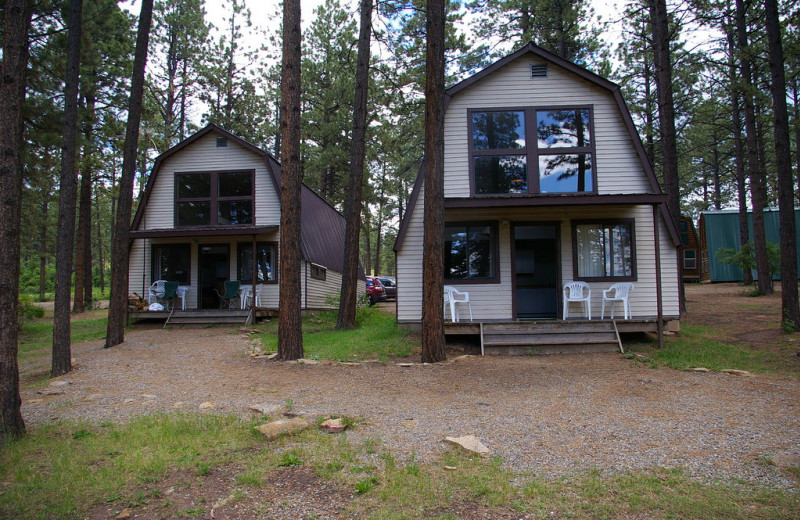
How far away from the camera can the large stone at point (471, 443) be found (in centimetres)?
417

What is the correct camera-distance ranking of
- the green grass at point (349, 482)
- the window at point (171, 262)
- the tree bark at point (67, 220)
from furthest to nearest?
the window at point (171, 262)
the tree bark at point (67, 220)
the green grass at point (349, 482)

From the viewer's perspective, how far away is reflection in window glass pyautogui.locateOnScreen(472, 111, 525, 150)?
11.6m

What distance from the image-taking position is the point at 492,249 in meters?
11.5

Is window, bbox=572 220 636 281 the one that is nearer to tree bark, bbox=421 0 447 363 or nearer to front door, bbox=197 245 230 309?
tree bark, bbox=421 0 447 363

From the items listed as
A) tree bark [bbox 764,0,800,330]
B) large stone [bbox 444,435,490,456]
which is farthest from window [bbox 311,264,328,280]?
large stone [bbox 444,435,490,456]

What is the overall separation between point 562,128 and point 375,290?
14.9 m

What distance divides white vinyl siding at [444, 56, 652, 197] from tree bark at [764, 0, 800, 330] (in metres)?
2.57

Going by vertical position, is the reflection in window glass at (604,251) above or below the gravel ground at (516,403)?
above

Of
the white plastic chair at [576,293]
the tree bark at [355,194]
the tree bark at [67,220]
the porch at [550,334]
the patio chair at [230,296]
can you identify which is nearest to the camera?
the tree bark at [67,220]

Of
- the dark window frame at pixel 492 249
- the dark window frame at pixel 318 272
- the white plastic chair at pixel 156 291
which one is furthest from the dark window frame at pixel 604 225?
the white plastic chair at pixel 156 291

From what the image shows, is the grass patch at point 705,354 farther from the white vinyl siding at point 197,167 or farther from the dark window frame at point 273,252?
the white vinyl siding at point 197,167

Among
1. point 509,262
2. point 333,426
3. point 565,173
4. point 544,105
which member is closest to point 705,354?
point 509,262

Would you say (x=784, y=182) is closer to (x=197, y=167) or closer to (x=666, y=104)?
(x=666, y=104)

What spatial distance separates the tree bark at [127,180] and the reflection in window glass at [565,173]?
8934 millimetres
